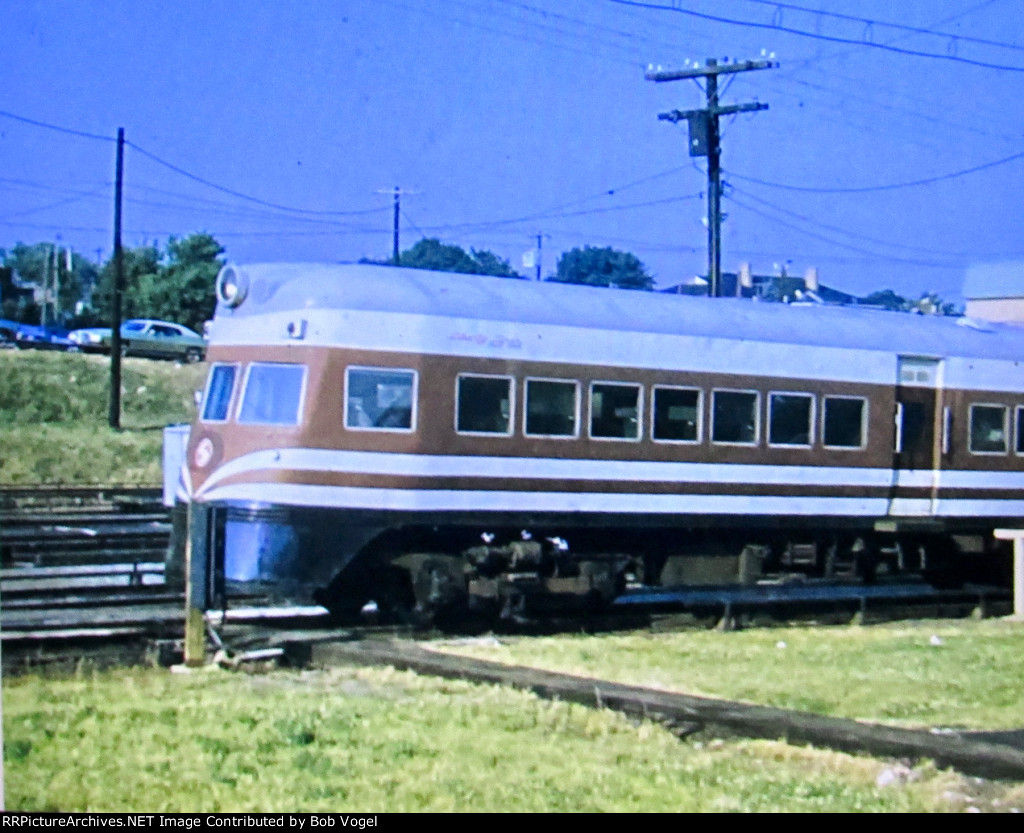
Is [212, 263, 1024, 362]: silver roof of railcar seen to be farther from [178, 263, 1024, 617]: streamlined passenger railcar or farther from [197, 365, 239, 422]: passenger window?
[197, 365, 239, 422]: passenger window

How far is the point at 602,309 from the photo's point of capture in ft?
47.3

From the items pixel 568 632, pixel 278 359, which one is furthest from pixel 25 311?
pixel 568 632

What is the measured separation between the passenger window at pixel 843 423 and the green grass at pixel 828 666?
6.56 ft

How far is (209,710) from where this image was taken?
28.6 feet

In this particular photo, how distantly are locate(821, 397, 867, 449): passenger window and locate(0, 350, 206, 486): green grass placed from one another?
20.1 feet

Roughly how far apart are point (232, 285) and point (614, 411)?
3.56m

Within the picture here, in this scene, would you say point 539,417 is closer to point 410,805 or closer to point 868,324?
point 868,324

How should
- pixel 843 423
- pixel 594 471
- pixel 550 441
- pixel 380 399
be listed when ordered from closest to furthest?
pixel 380 399 → pixel 550 441 → pixel 594 471 → pixel 843 423

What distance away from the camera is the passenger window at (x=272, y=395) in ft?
42.4

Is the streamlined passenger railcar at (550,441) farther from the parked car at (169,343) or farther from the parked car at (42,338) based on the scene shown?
the parked car at (42,338)

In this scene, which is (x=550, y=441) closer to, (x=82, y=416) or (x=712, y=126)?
(x=82, y=416)

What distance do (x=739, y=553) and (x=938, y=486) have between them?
2561mm

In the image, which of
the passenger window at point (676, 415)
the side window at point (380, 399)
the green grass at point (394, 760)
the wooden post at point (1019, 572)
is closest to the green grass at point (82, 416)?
the side window at point (380, 399)

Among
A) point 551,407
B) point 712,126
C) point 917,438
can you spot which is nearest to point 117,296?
point 551,407
